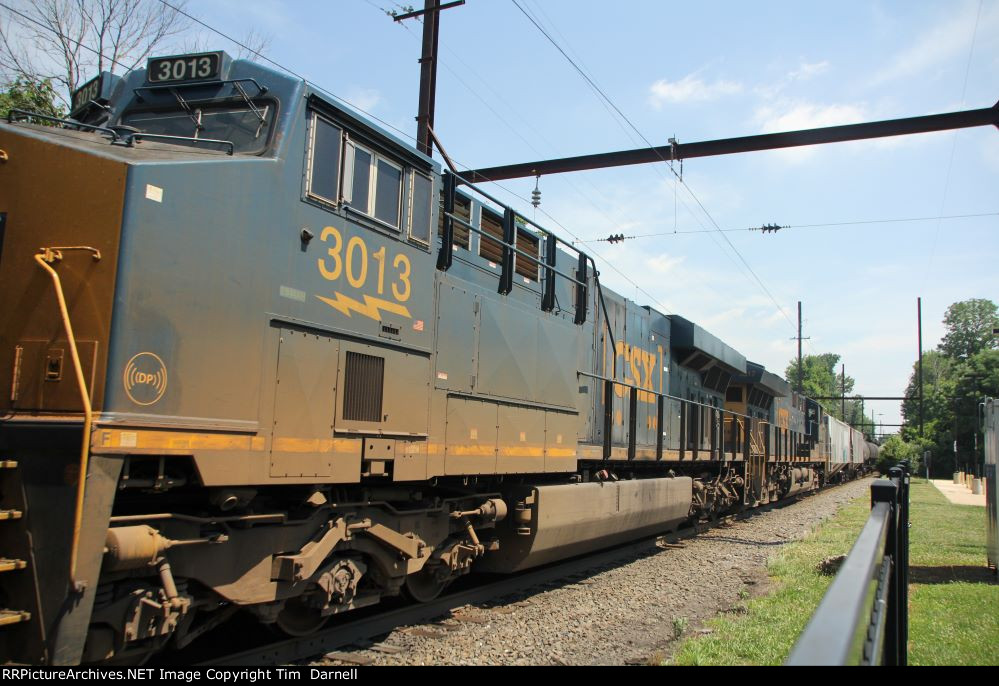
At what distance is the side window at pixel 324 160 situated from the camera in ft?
18.1

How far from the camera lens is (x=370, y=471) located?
587 centimetres

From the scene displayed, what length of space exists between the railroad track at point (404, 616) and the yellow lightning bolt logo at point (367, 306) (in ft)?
8.49

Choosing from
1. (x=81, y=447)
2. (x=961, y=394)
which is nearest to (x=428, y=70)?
(x=81, y=447)

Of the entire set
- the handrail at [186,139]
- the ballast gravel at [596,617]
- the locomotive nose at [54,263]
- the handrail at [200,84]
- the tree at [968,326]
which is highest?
the tree at [968,326]

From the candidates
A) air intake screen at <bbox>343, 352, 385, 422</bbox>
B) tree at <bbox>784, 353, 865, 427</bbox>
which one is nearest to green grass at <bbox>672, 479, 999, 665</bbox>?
air intake screen at <bbox>343, 352, 385, 422</bbox>

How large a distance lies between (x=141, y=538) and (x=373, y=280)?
8.48 ft

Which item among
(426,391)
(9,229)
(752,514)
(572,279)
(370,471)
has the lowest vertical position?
(752,514)

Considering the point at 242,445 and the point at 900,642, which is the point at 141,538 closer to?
the point at 242,445

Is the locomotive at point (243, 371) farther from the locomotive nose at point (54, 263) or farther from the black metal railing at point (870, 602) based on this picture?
the black metal railing at point (870, 602)

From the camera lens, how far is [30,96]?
15.8 metres

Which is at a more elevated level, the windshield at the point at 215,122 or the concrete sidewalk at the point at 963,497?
the windshield at the point at 215,122

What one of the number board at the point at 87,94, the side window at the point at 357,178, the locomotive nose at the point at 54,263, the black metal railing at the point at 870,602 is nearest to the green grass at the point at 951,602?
the black metal railing at the point at 870,602

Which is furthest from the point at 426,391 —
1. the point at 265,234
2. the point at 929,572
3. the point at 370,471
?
the point at 929,572

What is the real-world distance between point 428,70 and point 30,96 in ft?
28.9
